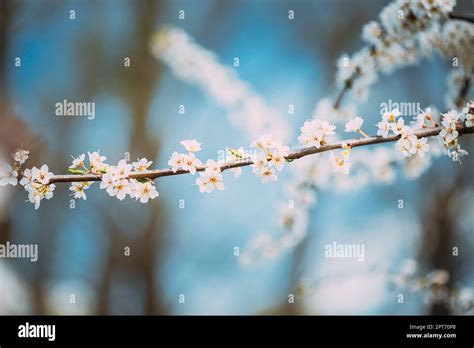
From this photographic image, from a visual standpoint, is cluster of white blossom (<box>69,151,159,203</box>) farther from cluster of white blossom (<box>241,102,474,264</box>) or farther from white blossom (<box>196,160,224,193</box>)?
cluster of white blossom (<box>241,102,474,264</box>)

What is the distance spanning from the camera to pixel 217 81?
2.90m

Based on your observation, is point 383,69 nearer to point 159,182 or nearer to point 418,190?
point 418,190

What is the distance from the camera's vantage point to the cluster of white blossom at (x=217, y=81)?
2854 mm

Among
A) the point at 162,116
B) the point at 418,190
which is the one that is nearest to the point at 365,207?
the point at 418,190

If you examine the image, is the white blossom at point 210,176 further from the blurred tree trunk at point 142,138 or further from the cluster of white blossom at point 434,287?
the cluster of white blossom at point 434,287
